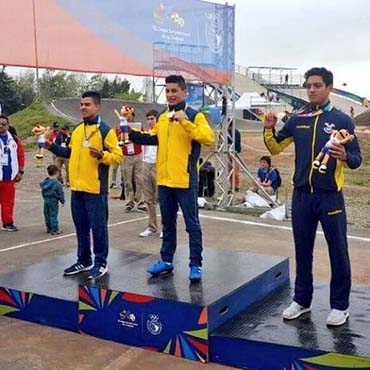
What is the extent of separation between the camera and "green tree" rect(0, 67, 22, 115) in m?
43.7

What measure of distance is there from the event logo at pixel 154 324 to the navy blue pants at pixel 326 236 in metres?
1.04

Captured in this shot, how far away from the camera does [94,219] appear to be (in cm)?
514

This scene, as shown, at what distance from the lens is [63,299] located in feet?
15.4

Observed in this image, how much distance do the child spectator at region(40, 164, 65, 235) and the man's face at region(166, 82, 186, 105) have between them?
4297 mm

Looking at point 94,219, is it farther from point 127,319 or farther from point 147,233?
point 147,233

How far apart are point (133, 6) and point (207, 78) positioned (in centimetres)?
188

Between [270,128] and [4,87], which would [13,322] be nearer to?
[270,128]

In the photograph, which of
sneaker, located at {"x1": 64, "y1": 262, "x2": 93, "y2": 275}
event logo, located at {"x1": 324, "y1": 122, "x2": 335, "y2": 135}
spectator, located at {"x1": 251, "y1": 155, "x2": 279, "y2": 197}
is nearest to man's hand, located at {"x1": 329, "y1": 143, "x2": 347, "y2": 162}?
event logo, located at {"x1": 324, "y1": 122, "x2": 335, "y2": 135}

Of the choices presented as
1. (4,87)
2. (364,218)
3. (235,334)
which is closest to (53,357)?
(235,334)

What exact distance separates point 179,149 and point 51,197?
4.36 meters

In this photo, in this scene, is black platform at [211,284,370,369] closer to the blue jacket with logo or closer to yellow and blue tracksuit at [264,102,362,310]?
yellow and blue tracksuit at [264,102,362,310]

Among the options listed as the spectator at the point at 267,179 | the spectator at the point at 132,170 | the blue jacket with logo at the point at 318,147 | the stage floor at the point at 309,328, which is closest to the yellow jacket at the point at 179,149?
the blue jacket with logo at the point at 318,147

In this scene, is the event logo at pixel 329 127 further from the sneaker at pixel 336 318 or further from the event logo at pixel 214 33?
the event logo at pixel 214 33

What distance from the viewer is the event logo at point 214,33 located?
10.1 metres
